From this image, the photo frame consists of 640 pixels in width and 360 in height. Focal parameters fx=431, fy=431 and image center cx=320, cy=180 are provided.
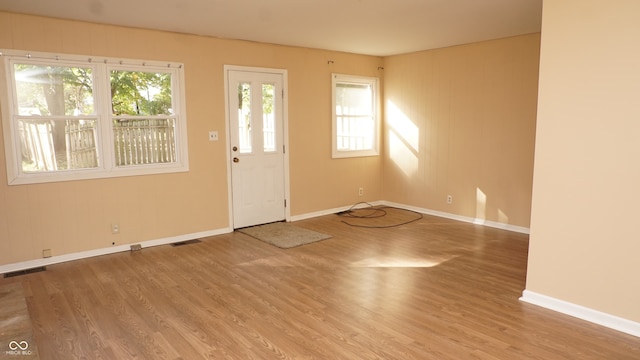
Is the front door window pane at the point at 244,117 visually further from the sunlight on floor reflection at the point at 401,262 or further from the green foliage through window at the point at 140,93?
the sunlight on floor reflection at the point at 401,262

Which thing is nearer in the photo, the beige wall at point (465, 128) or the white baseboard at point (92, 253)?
the white baseboard at point (92, 253)

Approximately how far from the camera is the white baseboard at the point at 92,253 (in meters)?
4.19

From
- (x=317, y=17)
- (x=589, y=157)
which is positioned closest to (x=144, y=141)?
(x=317, y=17)

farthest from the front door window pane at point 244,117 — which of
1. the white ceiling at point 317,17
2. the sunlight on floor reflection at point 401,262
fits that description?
the sunlight on floor reflection at point 401,262

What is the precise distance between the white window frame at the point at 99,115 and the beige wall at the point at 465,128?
341cm

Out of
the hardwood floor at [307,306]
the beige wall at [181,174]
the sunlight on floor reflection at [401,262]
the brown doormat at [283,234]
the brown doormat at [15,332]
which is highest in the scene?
the beige wall at [181,174]

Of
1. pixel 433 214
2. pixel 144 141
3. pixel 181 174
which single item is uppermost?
pixel 144 141

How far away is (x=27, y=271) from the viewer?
416 cm

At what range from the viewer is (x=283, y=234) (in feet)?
17.9

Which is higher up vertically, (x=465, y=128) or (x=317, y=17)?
(x=317, y=17)

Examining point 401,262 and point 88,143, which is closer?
point 401,262

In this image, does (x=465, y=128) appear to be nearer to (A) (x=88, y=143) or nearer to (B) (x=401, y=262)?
(B) (x=401, y=262)

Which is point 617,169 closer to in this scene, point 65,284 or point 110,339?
point 110,339

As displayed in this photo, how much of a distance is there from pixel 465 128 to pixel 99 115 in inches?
181
